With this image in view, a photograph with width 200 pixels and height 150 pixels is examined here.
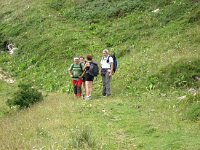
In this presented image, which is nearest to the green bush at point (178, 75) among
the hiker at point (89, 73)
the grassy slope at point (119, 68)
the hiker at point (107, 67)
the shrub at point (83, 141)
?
the grassy slope at point (119, 68)

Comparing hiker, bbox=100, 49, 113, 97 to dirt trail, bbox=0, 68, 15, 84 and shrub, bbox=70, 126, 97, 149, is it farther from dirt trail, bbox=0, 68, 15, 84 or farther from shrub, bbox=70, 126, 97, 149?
dirt trail, bbox=0, 68, 15, 84

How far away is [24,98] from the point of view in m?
19.4

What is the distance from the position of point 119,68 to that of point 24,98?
6.76m

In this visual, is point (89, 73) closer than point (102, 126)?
No

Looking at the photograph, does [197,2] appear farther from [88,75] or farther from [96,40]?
[88,75]

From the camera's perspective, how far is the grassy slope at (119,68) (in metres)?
12.4

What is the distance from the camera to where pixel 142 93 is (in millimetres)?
19141

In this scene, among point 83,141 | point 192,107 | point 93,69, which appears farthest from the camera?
point 93,69

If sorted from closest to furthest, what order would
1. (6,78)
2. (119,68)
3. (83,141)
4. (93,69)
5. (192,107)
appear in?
(83,141) < (192,107) < (93,69) < (119,68) < (6,78)

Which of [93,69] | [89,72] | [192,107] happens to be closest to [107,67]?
[93,69]

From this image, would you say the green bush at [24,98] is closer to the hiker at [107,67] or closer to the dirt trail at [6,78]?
the hiker at [107,67]

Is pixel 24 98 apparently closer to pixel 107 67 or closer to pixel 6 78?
pixel 107 67

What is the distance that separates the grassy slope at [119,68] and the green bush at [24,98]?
83 centimetres

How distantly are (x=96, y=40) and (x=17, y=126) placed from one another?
59.0 ft
